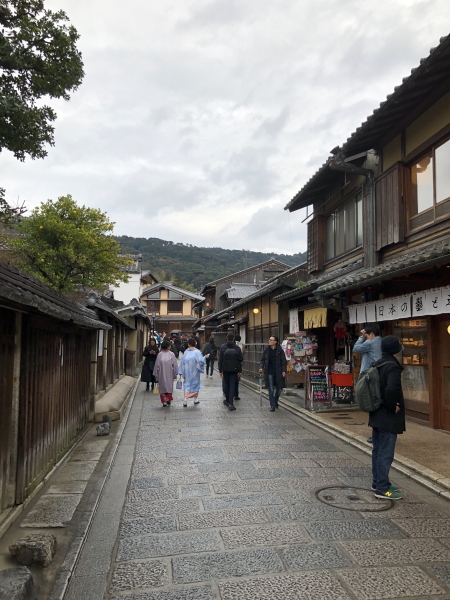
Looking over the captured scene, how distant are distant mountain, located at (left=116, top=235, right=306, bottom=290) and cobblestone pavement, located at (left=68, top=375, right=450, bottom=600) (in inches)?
3485

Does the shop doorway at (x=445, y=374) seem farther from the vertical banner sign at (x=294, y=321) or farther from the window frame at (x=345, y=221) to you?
the vertical banner sign at (x=294, y=321)

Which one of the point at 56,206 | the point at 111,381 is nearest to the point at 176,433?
the point at 111,381

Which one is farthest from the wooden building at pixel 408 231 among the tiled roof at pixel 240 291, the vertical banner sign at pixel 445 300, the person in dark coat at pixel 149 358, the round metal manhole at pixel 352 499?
the tiled roof at pixel 240 291

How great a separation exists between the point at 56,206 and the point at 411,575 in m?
21.8

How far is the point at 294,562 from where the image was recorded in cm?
392

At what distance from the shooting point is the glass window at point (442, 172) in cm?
958

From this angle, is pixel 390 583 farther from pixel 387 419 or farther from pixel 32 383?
pixel 32 383

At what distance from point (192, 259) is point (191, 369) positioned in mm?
103455

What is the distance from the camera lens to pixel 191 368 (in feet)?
44.1

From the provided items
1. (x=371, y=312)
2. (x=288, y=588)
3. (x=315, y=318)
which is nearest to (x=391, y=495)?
(x=288, y=588)

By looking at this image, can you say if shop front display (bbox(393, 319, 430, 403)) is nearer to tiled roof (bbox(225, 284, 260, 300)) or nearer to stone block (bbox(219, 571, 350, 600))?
stone block (bbox(219, 571, 350, 600))

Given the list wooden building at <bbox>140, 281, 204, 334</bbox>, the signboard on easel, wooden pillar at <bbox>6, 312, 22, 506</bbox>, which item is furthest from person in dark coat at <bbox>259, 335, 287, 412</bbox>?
wooden building at <bbox>140, 281, 204, 334</bbox>

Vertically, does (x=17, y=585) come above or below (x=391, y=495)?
above

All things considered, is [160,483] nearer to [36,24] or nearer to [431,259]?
[431,259]
